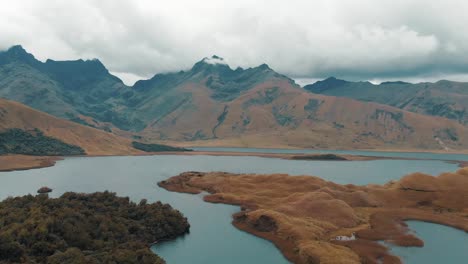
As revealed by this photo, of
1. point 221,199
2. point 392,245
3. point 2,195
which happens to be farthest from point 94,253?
point 2,195

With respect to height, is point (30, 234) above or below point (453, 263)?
above

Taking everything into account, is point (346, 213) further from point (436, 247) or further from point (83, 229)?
point (83, 229)

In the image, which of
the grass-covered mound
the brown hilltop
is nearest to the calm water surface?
the brown hilltop

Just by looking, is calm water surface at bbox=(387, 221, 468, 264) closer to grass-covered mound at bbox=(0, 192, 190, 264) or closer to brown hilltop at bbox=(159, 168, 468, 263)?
brown hilltop at bbox=(159, 168, 468, 263)

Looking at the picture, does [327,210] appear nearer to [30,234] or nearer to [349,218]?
[349,218]

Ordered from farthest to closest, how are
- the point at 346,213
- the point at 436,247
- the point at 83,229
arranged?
the point at 346,213
the point at 436,247
the point at 83,229

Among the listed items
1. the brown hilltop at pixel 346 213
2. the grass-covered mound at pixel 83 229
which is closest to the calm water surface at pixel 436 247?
→ the brown hilltop at pixel 346 213

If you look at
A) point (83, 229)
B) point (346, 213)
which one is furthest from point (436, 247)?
point (83, 229)
